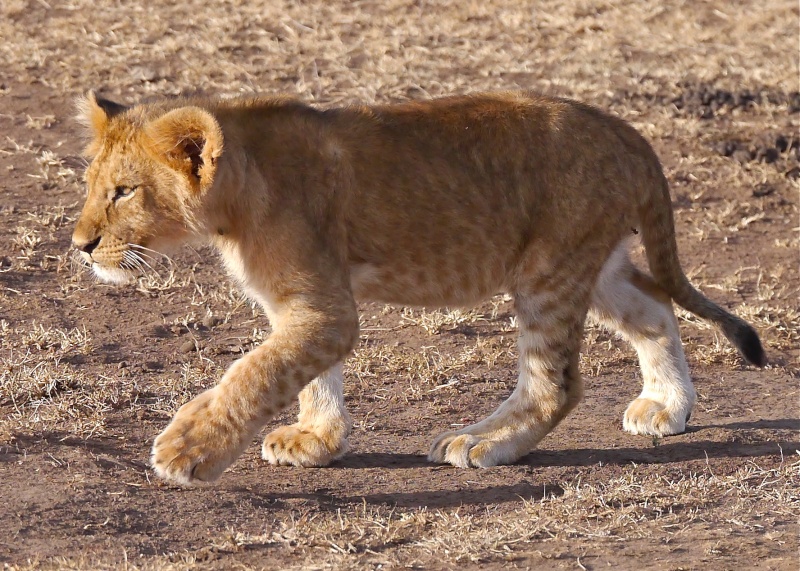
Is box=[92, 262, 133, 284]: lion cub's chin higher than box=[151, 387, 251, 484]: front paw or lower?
higher

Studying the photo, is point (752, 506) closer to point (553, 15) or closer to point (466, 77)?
point (466, 77)

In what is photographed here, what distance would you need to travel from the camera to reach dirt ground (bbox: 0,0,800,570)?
4.04 meters

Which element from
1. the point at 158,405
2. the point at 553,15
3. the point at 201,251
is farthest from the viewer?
the point at 553,15

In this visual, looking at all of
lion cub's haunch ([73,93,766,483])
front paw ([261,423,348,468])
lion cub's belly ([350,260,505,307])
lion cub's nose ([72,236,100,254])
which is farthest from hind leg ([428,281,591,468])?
lion cub's nose ([72,236,100,254])

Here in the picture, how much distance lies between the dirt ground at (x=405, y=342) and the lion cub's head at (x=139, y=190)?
797 millimetres

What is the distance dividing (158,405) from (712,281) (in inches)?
134

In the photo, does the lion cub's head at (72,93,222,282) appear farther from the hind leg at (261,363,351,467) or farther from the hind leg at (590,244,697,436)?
the hind leg at (590,244,697,436)

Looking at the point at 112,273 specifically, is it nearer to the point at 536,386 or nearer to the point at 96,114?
the point at 96,114

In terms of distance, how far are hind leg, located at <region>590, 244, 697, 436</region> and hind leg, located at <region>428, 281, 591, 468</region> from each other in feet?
1.46

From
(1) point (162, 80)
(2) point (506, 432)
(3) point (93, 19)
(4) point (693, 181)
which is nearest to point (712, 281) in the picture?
(4) point (693, 181)

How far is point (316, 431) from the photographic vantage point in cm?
477

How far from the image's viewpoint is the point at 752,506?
14.5 ft

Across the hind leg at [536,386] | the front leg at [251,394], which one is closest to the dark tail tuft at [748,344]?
the hind leg at [536,386]

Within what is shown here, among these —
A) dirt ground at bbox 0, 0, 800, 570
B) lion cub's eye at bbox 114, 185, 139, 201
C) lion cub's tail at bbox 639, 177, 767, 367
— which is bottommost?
dirt ground at bbox 0, 0, 800, 570
